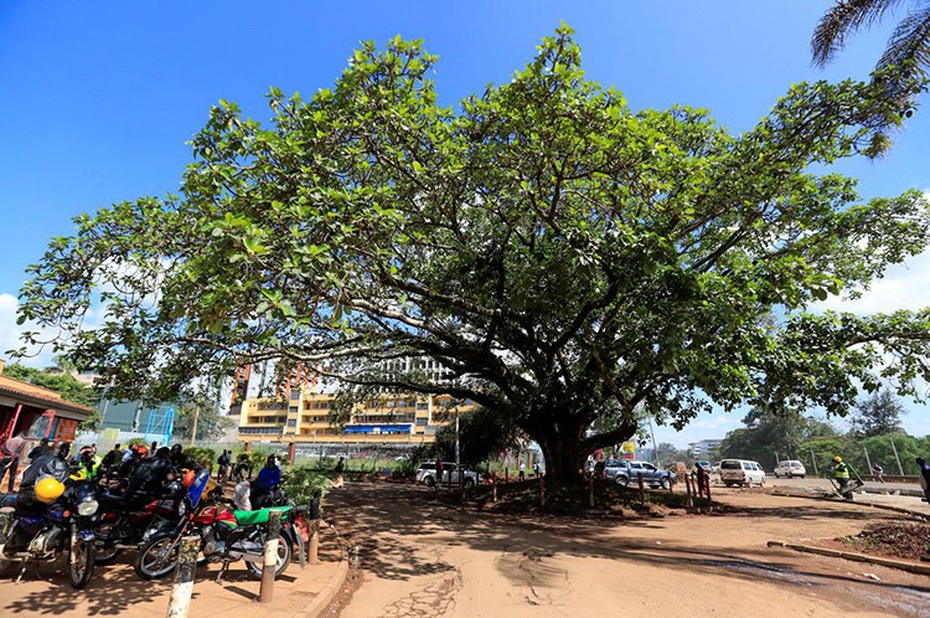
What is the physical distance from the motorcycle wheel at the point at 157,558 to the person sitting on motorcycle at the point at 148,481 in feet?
2.35

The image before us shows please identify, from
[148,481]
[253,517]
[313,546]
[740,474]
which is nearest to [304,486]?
[313,546]

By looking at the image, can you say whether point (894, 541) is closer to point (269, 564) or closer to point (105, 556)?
point (269, 564)

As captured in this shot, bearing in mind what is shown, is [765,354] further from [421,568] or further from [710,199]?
[421,568]

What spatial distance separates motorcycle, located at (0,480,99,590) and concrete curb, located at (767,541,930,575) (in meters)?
11.3

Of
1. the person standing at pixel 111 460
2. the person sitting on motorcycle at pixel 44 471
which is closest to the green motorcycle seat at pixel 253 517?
the person sitting on motorcycle at pixel 44 471

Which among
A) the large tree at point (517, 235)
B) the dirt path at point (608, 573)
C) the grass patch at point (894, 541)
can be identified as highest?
the large tree at point (517, 235)

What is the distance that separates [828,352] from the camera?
1240cm

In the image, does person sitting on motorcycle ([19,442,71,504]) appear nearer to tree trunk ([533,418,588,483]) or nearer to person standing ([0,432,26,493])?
person standing ([0,432,26,493])

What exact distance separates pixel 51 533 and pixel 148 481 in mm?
1070

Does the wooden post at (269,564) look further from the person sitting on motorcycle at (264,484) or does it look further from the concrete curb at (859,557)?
the concrete curb at (859,557)

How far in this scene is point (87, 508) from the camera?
571cm

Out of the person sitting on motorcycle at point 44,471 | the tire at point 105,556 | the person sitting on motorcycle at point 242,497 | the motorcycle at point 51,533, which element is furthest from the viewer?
the person sitting on motorcycle at point 242,497

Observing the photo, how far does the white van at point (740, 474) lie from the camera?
3073 centimetres

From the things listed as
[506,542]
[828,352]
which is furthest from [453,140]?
[828,352]
